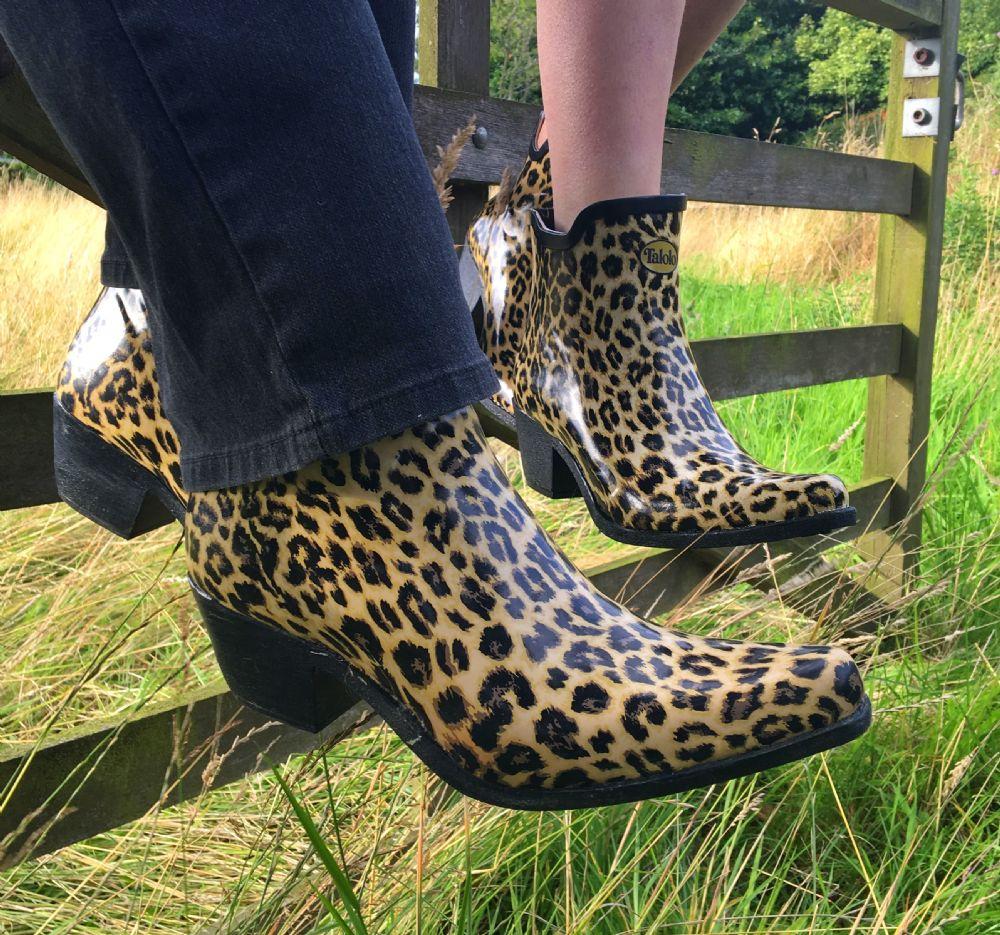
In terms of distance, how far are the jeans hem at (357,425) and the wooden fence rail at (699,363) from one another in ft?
0.77

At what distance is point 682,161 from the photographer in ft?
5.84

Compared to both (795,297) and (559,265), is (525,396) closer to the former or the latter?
(559,265)

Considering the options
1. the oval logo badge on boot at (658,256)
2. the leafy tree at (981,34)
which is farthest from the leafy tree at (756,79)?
the oval logo badge on boot at (658,256)

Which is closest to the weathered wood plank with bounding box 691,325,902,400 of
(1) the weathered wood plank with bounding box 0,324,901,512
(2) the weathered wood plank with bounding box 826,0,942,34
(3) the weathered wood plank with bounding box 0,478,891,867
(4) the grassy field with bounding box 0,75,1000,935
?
(1) the weathered wood plank with bounding box 0,324,901,512

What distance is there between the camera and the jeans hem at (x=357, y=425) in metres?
0.58

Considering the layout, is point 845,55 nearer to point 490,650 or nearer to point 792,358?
point 792,358

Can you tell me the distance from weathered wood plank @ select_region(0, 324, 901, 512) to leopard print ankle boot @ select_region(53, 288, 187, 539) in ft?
0.74

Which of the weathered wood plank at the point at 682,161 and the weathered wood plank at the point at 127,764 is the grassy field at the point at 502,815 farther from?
the weathered wood plank at the point at 682,161

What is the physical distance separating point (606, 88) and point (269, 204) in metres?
0.46

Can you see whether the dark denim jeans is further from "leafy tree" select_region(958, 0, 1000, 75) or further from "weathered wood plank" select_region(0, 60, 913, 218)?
"leafy tree" select_region(958, 0, 1000, 75)

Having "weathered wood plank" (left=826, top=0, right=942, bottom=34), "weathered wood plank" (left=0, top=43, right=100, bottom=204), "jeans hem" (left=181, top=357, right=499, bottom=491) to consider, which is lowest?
"jeans hem" (left=181, top=357, right=499, bottom=491)

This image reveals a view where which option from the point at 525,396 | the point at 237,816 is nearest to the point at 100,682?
the point at 237,816

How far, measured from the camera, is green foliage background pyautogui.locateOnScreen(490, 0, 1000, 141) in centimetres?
1881

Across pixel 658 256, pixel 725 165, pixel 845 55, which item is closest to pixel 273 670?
pixel 658 256
